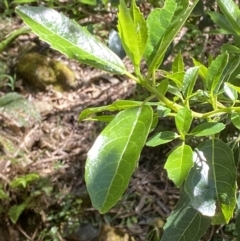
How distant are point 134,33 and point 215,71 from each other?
212 mm

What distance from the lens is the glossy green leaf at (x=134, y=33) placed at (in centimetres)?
84

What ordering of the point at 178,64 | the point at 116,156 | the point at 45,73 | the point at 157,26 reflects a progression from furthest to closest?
the point at 45,73
the point at 178,64
the point at 157,26
the point at 116,156

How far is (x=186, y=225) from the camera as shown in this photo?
3.91 feet

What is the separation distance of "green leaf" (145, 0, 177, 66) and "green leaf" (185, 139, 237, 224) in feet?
0.79

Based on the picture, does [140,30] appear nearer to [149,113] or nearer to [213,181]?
[149,113]

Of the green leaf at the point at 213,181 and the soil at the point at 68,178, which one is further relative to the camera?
the soil at the point at 68,178

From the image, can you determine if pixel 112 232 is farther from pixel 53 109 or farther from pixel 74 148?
pixel 53 109

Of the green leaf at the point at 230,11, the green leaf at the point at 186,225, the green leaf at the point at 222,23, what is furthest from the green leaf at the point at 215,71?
the green leaf at the point at 222,23

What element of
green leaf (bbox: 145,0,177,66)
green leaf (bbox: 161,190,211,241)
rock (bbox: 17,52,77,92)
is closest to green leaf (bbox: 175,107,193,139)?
green leaf (bbox: 145,0,177,66)

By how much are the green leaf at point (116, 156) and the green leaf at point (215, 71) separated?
0.53 feet

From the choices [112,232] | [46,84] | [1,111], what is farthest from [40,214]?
[46,84]

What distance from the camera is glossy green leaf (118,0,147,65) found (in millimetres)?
838

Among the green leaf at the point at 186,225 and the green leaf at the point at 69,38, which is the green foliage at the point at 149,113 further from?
the green leaf at the point at 186,225

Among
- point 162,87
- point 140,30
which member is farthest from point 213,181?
point 140,30
